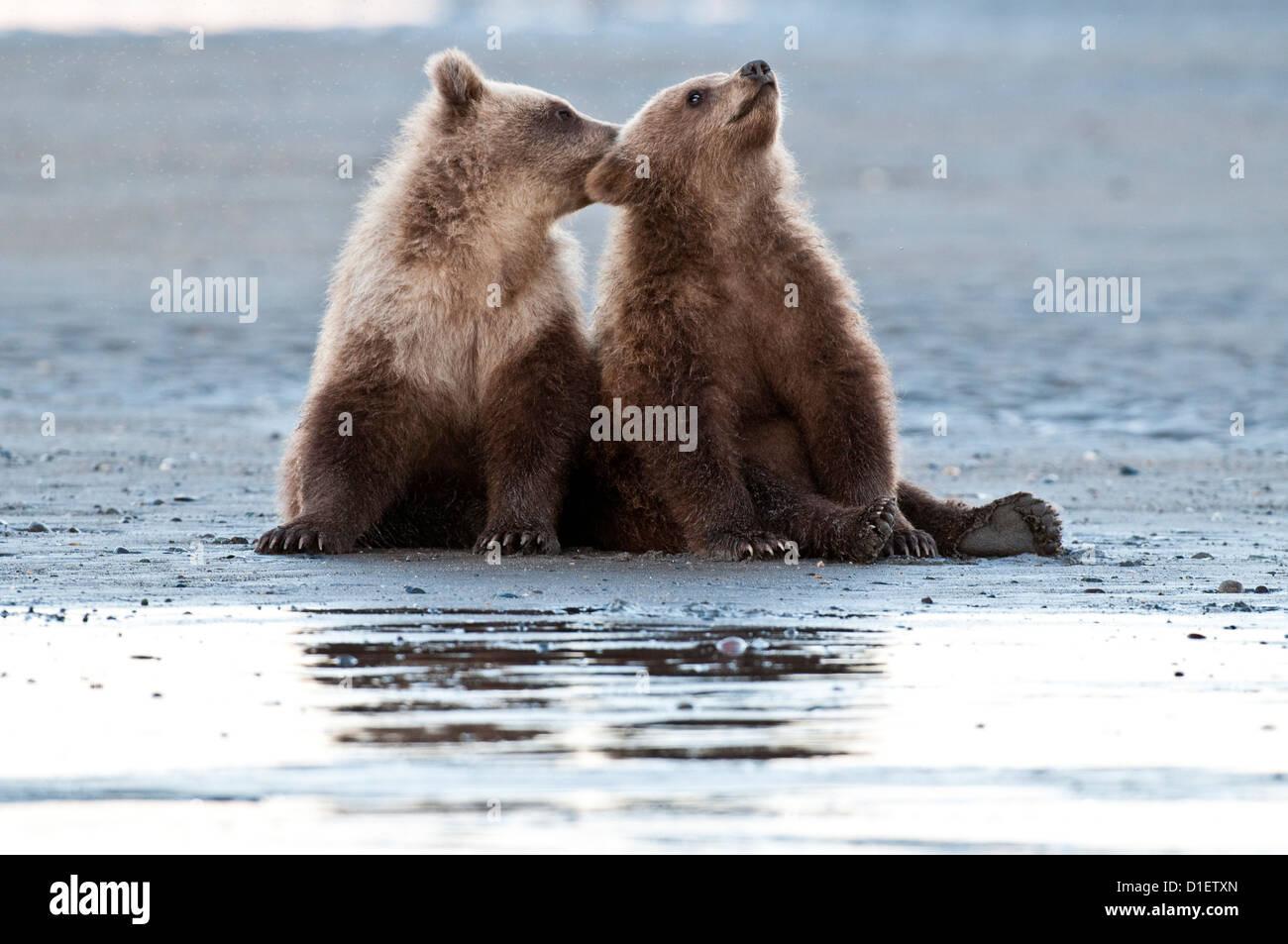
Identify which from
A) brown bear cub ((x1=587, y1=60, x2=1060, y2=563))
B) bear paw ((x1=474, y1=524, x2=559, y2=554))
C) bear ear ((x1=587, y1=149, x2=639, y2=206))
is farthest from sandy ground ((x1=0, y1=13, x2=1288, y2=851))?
bear ear ((x1=587, y1=149, x2=639, y2=206))

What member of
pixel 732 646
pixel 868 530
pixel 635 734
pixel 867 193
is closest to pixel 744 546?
pixel 868 530

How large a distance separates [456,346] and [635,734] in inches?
139

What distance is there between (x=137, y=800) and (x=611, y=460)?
12.9ft

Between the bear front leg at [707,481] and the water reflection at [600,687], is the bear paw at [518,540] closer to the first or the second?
the bear front leg at [707,481]

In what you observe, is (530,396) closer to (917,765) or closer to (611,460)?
(611,460)

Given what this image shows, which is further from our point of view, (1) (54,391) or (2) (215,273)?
(2) (215,273)

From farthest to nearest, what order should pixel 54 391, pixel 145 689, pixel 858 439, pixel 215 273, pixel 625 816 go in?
pixel 215 273 → pixel 54 391 → pixel 858 439 → pixel 145 689 → pixel 625 816

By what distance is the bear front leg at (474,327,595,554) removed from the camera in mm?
7801

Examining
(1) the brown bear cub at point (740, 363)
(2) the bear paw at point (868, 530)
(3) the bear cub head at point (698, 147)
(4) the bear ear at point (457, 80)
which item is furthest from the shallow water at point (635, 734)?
(4) the bear ear at point (457, 80)

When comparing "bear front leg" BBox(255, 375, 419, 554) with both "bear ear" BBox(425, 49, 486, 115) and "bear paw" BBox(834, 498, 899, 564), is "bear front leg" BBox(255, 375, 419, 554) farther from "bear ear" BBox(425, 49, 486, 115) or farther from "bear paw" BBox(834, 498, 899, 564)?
"bear paw" BBox(834, 498, 899, 564)

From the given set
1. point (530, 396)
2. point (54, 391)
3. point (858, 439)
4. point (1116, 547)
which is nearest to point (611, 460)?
point (530, 396)

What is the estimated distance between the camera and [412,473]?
812 cm

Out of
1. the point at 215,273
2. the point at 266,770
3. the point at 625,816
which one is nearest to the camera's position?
the point at 625,816

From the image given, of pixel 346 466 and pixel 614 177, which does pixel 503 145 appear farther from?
pixel 346 466
